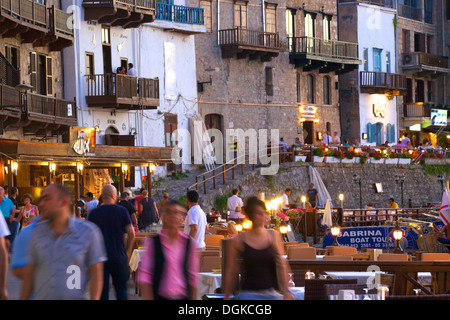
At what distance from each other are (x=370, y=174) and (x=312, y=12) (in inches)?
347

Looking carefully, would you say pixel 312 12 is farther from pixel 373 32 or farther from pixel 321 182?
pixel 321 182

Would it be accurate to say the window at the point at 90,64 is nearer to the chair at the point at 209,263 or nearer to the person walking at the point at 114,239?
the chair at the point at 209,263

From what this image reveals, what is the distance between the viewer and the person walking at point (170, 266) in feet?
27.6

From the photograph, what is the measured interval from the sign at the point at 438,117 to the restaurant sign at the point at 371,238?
33124 millimetres

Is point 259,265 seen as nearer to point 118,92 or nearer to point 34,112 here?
point 34,112

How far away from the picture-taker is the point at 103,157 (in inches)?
1206

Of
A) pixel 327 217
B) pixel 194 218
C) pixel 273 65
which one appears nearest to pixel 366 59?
pixel 273 65

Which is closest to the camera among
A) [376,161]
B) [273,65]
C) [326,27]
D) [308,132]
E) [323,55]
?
[376,161]

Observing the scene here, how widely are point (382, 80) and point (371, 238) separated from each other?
100ft

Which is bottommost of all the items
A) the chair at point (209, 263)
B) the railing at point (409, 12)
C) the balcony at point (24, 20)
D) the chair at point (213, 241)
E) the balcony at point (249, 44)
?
the chair at point (213, 241)

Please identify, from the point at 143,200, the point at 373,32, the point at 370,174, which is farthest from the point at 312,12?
the point at 143,200

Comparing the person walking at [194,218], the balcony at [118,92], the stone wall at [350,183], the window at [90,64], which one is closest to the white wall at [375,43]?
the stone wall at [350,183]

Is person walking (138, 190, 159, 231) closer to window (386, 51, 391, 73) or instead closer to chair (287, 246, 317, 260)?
chair (287, 246, 317, 260)

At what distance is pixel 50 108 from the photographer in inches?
1154
